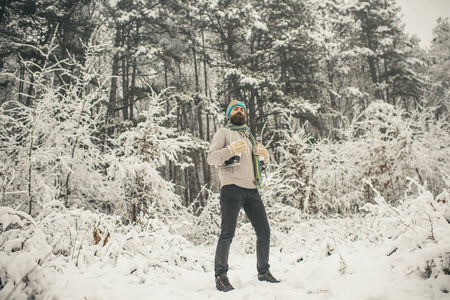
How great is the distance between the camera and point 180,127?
37.2 ft

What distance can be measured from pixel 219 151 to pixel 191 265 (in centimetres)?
176

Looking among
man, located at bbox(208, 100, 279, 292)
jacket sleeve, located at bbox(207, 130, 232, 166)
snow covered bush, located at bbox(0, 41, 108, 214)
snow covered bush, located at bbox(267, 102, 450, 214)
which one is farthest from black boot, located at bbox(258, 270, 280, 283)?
snow covered bush, located at bbox(267, 102, 450, 214)

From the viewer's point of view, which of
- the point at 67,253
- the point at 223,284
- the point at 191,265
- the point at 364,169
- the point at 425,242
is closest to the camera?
the point at 425,242

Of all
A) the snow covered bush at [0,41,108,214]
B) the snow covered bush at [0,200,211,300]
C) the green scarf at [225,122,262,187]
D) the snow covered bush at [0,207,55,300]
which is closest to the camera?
the snow covered bush at [0,207,55,300]

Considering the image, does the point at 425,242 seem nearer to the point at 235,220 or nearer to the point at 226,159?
the point at 235,220

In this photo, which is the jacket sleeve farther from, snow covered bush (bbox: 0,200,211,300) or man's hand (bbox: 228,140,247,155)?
snow covered bush (bbox: 0,200,211,300)

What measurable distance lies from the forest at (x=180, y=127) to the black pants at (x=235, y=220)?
30 cm

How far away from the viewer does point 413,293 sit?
1.79 metres

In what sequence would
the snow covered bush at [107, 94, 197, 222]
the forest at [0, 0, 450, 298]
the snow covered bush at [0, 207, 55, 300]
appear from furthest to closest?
the snow covered bush at [107, 94, 197, 222] < the forest at [0, 0, 450, 298] < the snow covered bush at [0, 207, 55, 300]

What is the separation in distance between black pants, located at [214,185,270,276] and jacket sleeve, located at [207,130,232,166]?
30cm

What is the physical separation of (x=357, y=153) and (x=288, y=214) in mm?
2723

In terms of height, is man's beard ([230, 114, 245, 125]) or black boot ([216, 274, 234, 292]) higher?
man's beard ([230, 114, 245, 125])

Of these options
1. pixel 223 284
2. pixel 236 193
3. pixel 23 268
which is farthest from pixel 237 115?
pixel 23 268

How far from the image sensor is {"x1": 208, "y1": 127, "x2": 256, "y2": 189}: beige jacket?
9.07ft
